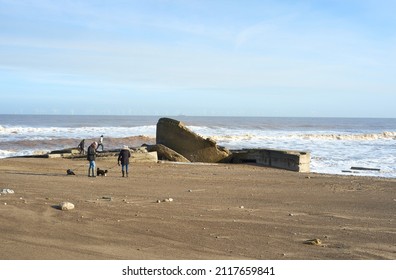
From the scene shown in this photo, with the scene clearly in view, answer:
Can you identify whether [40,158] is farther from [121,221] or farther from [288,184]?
[121,221]

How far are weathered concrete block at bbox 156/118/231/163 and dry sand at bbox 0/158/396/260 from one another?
8185 millimetres

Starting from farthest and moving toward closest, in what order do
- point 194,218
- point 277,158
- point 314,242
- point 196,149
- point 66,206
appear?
1. point 196,149
2. point 277,158
3. point 66,206
4. point 194,218
5. point 314,242

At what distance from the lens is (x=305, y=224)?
9.54 m

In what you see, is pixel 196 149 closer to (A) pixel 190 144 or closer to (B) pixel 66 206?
(A) pixel 190 144

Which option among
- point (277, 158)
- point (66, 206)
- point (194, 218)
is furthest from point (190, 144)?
point (194, 218)

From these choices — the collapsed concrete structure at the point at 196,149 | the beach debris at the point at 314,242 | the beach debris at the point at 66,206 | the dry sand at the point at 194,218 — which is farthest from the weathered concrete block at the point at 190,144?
the beach debris at the point at 314,242

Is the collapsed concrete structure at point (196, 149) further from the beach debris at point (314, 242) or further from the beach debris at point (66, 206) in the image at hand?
the beach debris at point (314, 242)

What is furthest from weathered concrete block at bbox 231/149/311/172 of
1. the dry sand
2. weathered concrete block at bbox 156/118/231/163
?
the dry sand

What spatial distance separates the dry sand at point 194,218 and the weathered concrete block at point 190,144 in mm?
8185

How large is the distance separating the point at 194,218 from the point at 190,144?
15.9 meters

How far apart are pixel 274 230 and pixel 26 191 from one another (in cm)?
665

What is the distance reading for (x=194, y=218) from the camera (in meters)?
9.73

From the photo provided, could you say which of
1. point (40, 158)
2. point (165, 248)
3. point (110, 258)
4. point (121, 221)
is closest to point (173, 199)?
point (121, 221)

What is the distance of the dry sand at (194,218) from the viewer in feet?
23.9
